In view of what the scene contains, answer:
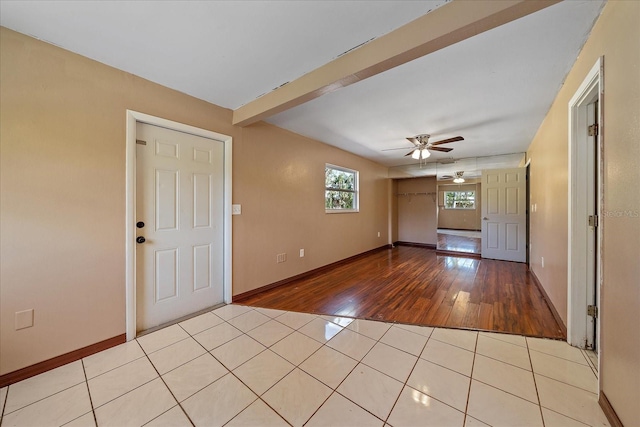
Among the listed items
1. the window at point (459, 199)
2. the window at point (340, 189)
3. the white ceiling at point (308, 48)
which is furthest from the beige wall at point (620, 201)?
the window at point (459, 199)

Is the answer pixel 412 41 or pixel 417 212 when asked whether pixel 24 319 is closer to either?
pixel 412 41

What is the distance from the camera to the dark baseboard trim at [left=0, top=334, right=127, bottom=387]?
1.55 m

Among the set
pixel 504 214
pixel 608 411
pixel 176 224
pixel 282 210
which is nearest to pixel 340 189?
pixel 282 210

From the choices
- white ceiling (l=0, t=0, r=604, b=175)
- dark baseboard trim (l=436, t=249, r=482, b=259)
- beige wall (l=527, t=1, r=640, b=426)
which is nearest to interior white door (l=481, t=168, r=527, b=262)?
dark baseboard trim (l=436, t=249, r=482, b=259)

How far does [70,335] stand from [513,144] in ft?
21.3

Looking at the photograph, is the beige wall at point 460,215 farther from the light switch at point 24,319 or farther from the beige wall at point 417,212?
the light switch at point 24,319

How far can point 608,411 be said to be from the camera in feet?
4.11

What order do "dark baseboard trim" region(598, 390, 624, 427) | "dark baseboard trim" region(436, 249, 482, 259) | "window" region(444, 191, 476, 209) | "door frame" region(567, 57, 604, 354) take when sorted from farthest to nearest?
"window" region(444, 191, 476, 209)
"dark baseboard trim" region(436, 249, 482, 259)
"door frame" region(567, 57, 604, 354)
"dark baseboard trim" region(598, 390, 624, 427)

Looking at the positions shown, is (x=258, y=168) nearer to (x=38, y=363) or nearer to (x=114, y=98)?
(x=114, y=98)

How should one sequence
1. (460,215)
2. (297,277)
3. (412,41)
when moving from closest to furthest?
(412,41) < (297,277) < (460,215)

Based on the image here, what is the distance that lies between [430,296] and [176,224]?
3.18m

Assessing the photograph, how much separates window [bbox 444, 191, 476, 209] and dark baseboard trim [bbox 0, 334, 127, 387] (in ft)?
38.1

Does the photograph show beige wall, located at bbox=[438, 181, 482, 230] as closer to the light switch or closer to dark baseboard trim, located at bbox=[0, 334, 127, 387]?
dark baseboard trim, located at bbox=[0, 334, 127, 387]

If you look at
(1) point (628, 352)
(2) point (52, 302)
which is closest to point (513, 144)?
(1) point (628, 352)
